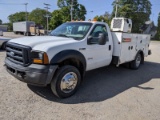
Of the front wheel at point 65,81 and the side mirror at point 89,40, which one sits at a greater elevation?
the side mirror at point 89,40

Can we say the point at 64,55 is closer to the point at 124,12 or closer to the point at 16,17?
the point at 124,12

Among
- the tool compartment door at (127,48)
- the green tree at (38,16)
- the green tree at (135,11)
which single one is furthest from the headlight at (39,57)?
the green tree at (38,16)

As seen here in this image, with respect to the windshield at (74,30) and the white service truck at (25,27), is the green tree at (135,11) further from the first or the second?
the windshield at (74,30)

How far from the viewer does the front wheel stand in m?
4.01

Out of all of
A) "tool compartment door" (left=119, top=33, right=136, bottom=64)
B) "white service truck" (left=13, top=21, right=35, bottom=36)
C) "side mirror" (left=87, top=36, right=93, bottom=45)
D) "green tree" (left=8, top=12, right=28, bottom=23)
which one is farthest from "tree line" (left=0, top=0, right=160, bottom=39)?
"green tree" (left=8, top=12, right=28, bottom=23)

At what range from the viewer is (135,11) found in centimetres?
4581

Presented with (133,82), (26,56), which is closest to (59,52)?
(26,56)

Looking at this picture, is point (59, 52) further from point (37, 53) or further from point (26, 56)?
point (26, 56)

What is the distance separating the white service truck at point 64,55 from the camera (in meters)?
3.75

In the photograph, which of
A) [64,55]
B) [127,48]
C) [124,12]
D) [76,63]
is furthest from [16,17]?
[64,55]

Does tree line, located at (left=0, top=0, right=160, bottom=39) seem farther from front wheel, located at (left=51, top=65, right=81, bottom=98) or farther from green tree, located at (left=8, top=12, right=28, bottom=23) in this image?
green tree, located at (left=8, top=12, right=28, bottom=23)

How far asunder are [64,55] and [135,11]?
4638 centimetres

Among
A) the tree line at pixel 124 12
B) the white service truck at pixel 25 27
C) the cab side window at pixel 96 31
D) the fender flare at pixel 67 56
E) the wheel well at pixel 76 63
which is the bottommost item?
the wheel well at pixel 76 63

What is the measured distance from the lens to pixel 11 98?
4.12 m
